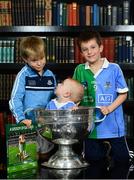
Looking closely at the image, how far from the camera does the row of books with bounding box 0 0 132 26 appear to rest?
3.08 meters

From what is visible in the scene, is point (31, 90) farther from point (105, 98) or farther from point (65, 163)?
point (65, 163)

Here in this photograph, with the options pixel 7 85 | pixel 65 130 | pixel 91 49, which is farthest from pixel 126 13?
pixel 65 130

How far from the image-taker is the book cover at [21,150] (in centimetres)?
124

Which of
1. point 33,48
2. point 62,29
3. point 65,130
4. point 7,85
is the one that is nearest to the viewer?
point 65,130

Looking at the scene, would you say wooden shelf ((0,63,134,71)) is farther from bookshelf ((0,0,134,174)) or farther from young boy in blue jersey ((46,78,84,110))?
young boy in blue jersey ((46,78,84,110))

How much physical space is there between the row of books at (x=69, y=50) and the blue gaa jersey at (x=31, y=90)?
1258 mm

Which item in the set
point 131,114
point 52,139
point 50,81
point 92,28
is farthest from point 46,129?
point 131,114

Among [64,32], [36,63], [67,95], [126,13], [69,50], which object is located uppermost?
[126,13]

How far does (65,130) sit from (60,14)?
1.96m

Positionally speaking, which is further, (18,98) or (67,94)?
(18,98)

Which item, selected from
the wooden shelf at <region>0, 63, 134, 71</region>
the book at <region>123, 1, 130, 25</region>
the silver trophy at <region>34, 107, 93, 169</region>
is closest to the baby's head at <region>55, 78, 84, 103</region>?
the silver trophy at <region>34, 107, 93, 169</region>

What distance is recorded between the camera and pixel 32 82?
185 centimetres

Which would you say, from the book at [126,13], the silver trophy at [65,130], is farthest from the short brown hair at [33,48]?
the book at [126,13]

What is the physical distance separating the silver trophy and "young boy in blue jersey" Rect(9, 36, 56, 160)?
50 centimetres
